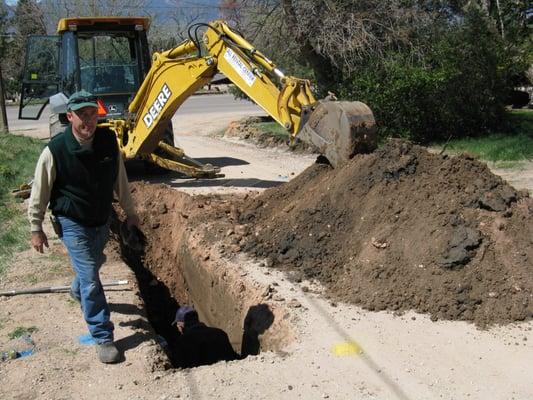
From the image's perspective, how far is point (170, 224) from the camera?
9422 mm

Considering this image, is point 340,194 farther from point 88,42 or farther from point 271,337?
point 88,42

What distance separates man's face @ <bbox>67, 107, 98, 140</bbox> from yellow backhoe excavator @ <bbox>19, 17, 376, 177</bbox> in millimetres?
3423

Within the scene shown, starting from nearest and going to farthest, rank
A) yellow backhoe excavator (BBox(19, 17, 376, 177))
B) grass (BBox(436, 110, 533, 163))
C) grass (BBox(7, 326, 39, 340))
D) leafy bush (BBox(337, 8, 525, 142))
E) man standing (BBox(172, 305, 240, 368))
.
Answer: grass (BBox(7, 326, 39, 340)) → man standing (BBox(172, 305, 240, 368)) → yellow backhoe excavator (BBox(19, 17, 376, 177)) → grass (BBox(436, 110, 533, 163)) → leafy bush (BBox(337, 8, 525, 142))

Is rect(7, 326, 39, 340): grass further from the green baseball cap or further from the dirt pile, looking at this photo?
the dirt pile

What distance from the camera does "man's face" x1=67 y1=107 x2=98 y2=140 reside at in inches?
182

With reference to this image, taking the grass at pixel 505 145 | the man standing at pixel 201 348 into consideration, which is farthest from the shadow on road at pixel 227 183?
the man standing at pixel 201 348

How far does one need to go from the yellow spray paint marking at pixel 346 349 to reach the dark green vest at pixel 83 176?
2085mm

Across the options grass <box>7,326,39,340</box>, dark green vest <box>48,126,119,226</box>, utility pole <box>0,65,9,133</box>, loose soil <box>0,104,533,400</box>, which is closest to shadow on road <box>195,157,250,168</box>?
loose soil <box>0,104,533,400</box>

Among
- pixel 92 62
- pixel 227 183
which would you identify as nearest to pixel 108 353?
pixel 227 183

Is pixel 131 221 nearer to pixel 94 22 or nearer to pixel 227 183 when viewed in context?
pixel 227 183

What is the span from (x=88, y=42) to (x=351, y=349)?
8.98 meters

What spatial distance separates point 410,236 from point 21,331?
370 cm

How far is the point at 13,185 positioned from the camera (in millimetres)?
11758

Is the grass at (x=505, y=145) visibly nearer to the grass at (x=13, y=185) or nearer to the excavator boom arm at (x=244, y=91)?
the excavator boom arm at (x=244, y=91)
